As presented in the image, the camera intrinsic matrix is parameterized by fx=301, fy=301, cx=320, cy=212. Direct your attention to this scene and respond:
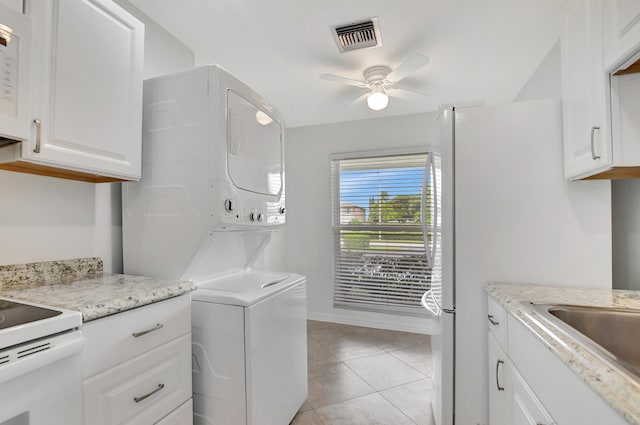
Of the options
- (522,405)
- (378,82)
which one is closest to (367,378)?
(522,405)

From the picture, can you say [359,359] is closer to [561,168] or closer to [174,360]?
[174,360]

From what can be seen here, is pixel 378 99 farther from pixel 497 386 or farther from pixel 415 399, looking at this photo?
pixel 415 399

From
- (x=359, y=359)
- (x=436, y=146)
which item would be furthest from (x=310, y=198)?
(x=436, y=146)

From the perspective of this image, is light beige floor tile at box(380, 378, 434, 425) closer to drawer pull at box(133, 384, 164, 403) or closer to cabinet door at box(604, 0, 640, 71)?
drawer pull at box(133, 384, 164, 403)

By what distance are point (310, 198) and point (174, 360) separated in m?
2.76

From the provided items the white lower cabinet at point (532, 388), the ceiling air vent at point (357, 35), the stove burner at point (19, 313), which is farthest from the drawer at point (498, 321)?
the ceiling air vent at point (357, 35)

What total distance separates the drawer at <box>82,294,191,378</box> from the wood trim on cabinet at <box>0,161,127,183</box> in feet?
2.30

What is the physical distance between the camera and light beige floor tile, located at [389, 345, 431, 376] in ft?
8.60

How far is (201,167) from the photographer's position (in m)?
1.51

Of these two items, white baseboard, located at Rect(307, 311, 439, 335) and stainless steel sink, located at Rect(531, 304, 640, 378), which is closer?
stainless steel sink, located at Rect(531, 304, 640, 378)

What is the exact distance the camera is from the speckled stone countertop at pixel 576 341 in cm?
62

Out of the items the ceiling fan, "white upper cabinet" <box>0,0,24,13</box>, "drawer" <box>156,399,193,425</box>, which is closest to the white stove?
"drawer" <box>156,399,193,425</box>

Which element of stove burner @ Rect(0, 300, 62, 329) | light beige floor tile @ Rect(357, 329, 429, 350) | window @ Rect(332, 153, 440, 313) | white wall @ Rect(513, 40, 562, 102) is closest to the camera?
stove burner @ Rect(0, 300, 62, 329)

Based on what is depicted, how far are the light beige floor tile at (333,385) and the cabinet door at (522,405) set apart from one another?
1297 millimetres
